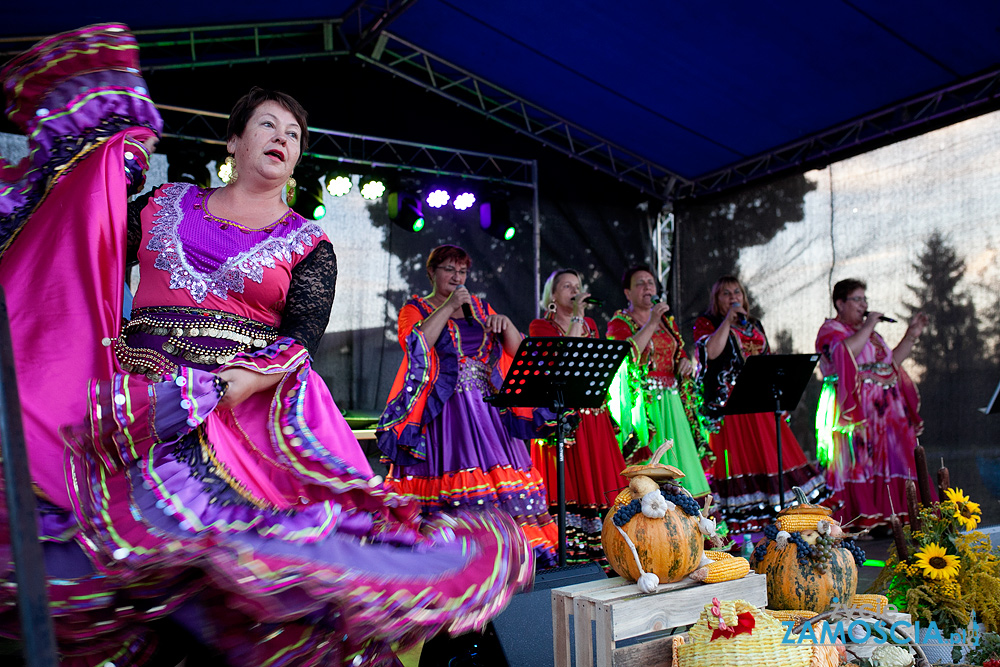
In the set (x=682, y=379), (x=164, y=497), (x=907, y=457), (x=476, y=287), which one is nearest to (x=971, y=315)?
(x=907, y=457)

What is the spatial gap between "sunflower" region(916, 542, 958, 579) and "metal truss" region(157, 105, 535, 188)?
5.11m

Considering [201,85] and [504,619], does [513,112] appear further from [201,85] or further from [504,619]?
[504,619]

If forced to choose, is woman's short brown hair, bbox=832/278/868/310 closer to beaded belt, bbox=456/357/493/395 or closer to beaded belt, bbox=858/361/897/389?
beaded belt, bbox=858/361/897/389

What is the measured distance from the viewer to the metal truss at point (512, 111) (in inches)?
281

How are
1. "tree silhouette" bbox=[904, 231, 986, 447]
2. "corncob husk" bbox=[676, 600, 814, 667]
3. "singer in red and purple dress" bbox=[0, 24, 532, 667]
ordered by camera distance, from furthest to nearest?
"tree silhouette" bbox=[904, 231, 986, 447], "corncob husk" bbox=[676, 600, 814, 667], "singer in red and purple dress" bbox=[0, 24, 532, 667]

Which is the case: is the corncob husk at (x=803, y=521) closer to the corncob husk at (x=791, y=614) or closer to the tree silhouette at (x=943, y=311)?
the corncob husk at (x=791, y=614)

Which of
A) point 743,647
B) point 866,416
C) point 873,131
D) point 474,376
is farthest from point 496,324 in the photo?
point 873,131

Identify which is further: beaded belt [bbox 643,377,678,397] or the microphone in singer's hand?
the microphone in singer's hand

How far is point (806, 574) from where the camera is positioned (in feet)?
8.53

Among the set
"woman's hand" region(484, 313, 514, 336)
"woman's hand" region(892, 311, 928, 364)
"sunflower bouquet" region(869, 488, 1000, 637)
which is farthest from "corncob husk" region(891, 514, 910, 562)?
"woman's hand" region(892, 311, 928, 364)

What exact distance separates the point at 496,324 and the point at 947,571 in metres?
2.47

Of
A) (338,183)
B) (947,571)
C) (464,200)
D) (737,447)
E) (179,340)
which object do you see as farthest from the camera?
(464,200)

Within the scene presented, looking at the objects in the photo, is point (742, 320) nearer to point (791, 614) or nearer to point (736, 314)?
point (736, 314)

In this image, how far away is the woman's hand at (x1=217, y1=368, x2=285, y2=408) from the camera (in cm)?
150
